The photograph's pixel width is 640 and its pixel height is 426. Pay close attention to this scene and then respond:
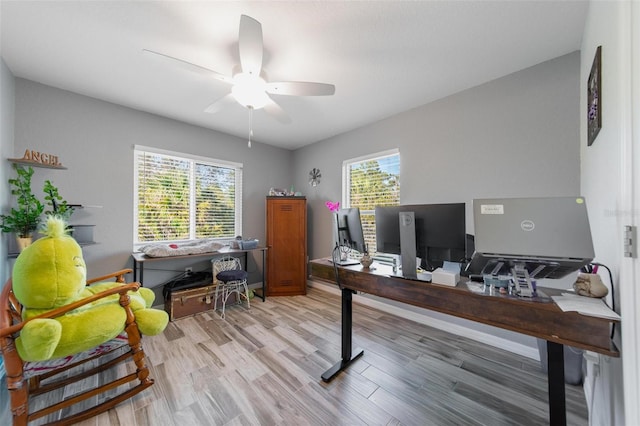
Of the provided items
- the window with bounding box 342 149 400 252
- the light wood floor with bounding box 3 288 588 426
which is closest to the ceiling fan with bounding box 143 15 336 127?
the window with bounding box 342 149 400 252

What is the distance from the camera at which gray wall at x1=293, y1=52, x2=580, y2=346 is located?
6.23ft

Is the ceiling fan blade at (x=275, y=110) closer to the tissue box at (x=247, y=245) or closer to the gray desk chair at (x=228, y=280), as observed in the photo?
the tissue box at (x=247, y=245)

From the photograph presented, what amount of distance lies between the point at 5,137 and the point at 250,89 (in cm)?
225

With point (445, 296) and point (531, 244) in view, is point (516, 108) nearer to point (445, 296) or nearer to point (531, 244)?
point (531, 244)

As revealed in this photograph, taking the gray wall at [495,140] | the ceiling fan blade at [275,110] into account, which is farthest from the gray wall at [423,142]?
the ceiling fan blade at [275,110]

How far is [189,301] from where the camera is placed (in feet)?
9.46

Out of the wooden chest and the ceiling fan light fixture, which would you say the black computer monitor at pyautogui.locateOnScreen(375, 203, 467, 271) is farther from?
the wooden chest

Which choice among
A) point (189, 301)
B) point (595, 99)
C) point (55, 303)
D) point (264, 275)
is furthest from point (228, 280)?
point (595, 99)

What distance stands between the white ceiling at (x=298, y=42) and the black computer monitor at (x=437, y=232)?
1.31m

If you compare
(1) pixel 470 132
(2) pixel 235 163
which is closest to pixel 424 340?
(1) pixel 470 132

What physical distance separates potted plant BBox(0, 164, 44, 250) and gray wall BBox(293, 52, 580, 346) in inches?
145

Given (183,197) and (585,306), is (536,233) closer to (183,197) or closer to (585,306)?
(585,306)

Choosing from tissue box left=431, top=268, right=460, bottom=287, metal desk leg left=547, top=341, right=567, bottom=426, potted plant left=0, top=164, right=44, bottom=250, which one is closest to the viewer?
metal desk leg left=547, top=341, right=567, bottom=426

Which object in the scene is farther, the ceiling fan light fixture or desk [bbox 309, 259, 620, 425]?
the ceiling fan light fixture
